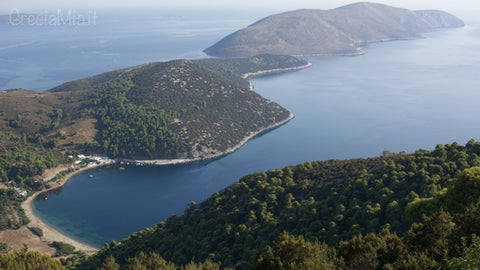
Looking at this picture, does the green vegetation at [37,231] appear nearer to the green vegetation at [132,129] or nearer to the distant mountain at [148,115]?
the green vegetation at [132,129]

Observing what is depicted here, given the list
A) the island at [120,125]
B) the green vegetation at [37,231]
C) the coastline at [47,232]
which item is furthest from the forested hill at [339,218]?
the island at [120,125]

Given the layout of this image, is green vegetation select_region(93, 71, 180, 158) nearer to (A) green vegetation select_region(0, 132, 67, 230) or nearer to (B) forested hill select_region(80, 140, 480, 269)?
(A) green vegetation select_region(0, 132, 67, 230)

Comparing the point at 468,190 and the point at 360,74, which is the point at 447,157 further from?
the point at 360,74

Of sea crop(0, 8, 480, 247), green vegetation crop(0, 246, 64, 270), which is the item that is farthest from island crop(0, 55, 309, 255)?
green vegetation crop(0, 246, 64, 270)

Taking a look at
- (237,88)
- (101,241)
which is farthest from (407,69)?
(101,241)

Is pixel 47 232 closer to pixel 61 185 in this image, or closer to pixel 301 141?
pixel 61 185
